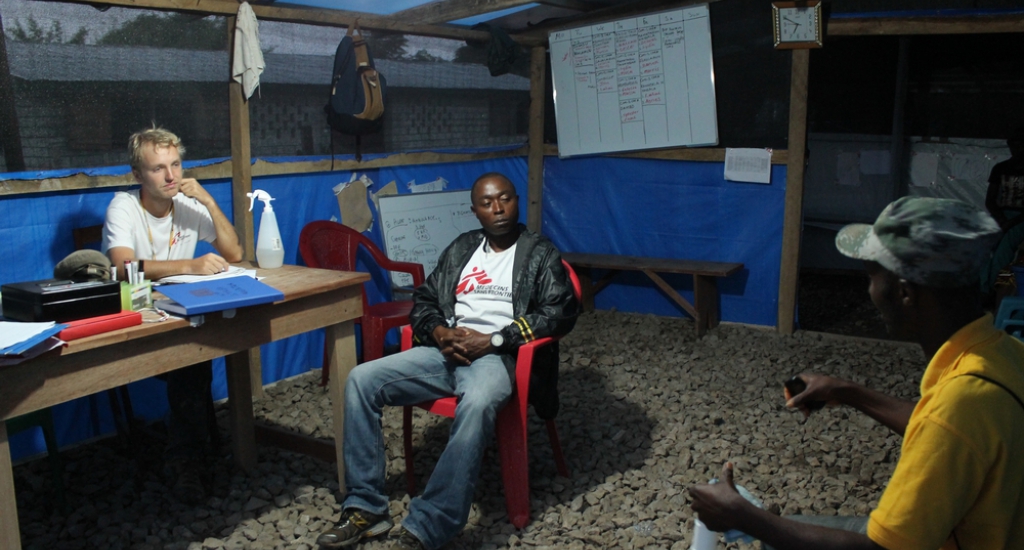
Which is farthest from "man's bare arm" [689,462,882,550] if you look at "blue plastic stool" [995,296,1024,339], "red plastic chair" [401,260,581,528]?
"blue plastic stool" [995,296,1024,339]

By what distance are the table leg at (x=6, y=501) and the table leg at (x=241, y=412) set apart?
1376 millimetres

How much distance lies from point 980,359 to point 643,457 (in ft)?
7.91

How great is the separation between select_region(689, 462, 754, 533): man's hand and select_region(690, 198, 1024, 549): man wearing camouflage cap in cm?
3

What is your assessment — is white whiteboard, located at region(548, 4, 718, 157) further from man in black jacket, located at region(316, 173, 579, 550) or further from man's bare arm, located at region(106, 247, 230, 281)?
man's bare arm, located at region(106, 247, 230, 281)

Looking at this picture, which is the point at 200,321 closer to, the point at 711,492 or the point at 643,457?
the point at 711,492

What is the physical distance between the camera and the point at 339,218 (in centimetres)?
497

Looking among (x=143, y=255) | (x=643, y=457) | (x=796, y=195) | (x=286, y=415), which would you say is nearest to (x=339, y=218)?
(x=286, y=415)

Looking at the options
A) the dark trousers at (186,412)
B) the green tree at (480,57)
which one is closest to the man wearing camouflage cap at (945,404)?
the dark trousers at (186,412)

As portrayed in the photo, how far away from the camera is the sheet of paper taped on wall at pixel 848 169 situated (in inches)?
311

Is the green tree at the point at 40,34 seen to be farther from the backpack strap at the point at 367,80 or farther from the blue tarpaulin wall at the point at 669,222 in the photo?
the blue tarpaulin wall at the point at 669,222

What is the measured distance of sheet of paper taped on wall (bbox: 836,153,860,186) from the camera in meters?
7.89

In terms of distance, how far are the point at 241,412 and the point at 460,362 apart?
3.61ft

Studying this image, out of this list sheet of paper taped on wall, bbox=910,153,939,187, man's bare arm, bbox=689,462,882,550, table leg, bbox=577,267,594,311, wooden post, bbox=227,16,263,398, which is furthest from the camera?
sheet of paper taped on wall, bbox=910,153,939,187

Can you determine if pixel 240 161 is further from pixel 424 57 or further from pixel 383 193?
pixel 424 57
